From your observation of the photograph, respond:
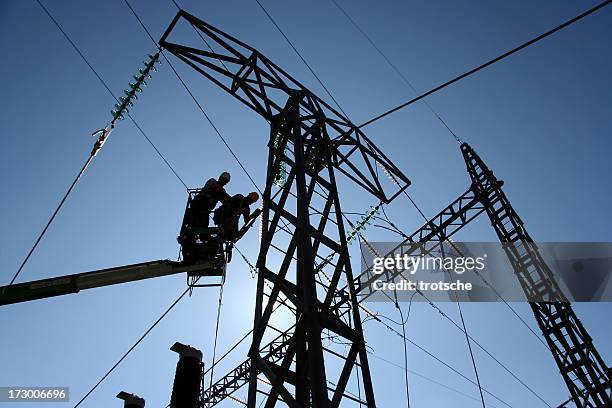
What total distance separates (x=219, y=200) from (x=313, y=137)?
2.17 metres

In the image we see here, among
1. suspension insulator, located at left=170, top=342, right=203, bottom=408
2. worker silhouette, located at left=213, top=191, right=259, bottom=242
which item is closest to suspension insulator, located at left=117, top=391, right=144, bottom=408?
suspension insulator, located at left=170, top=342, right=203, bottom=408

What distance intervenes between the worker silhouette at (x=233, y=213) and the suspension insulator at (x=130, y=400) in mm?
3859

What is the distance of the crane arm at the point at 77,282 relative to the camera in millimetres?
7070

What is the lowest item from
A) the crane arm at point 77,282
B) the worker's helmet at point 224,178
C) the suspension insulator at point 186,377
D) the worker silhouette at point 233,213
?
the suspension insulator at point 186,377

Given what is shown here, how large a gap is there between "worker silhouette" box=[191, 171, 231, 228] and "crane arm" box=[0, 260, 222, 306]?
3.52 feet

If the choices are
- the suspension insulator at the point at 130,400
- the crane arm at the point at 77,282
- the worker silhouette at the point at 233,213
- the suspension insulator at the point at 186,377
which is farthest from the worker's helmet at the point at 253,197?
the suspension insulator at the point at 130,400

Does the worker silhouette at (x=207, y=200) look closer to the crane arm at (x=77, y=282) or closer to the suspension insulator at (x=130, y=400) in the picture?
the crane arm at (x=77, y=282)

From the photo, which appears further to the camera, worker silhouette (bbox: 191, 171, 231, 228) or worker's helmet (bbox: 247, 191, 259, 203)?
worker's helmet (bbox: 247, 191, 259, 203)

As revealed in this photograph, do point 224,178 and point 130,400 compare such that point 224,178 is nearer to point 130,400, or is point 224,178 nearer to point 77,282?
point 77,282

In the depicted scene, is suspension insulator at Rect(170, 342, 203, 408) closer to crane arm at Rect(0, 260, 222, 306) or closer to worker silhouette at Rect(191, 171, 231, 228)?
crane arm at Rect(0, 260, 222, 306)

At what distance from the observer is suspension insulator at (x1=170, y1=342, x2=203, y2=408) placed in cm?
690

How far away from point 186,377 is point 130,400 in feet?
9.64

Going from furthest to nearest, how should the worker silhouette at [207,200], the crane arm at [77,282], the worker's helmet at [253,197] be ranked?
the worker's helmet at [253,197], the worker silhouette at [207,200], the crane arm at [77,282]

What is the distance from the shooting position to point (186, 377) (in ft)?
23.4
